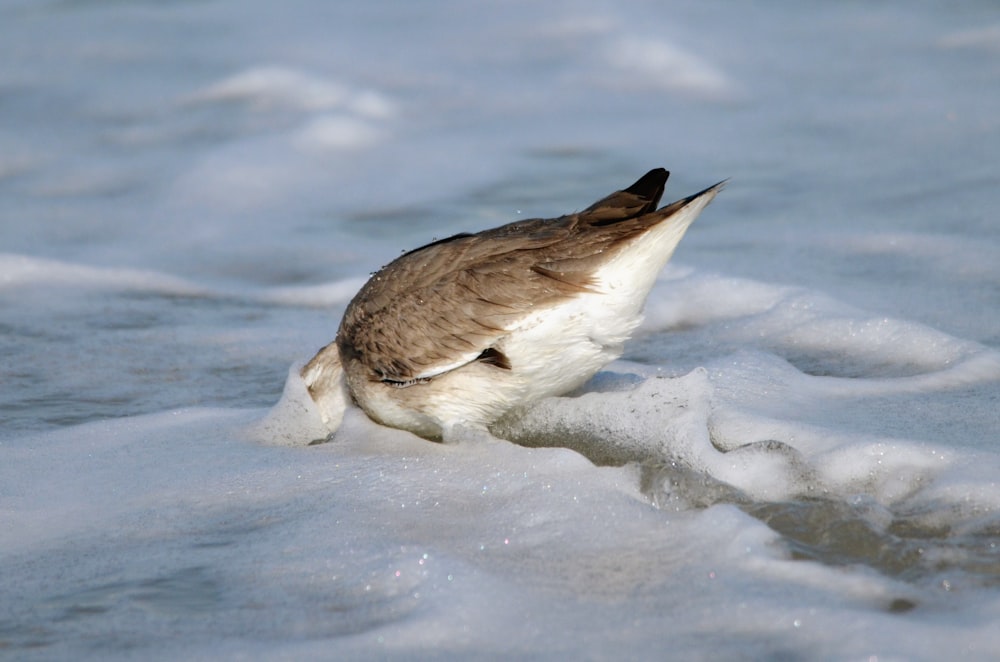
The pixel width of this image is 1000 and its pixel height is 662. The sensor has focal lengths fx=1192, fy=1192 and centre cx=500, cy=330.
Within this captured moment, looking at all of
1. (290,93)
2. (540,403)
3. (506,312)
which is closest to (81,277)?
(540,403)

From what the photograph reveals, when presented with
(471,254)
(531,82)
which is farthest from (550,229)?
(531,82)

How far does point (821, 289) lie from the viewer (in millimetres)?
6188

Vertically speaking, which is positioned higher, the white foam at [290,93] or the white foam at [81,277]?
the white foam at [290,93]

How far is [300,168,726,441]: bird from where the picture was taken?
3816mm

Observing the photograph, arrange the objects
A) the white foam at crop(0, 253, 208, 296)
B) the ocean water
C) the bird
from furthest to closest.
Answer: the white foam at crop(0, 253, 208, 296) < the bird < the ocean water

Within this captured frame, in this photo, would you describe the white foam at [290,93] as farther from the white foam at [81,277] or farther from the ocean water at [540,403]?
the white foam at [81,277]

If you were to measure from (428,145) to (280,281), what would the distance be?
118 inches

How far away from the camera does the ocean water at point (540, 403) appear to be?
3061 mm

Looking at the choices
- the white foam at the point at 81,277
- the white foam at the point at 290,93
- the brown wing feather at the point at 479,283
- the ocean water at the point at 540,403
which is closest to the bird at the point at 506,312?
the brown wing feather at the point at 479,283

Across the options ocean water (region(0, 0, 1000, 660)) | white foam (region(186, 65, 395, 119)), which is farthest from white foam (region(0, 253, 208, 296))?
white foam (region(186, 65, 395, 119))

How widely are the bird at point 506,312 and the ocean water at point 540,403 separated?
0.63ft

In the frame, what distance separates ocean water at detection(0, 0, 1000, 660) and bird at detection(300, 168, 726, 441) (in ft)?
0.63

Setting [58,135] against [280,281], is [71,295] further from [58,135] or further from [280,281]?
[58,135]

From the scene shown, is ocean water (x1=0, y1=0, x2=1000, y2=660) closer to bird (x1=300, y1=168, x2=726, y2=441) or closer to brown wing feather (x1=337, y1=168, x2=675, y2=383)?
bird (x1=300, y1=168, x2=726, y2=441)
